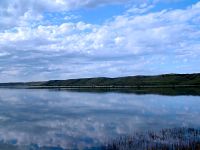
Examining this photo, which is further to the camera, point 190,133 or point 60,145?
point 190,133

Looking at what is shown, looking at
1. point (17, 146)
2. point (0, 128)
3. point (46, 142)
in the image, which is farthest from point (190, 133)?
point (0, 128)

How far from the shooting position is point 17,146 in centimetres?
2362

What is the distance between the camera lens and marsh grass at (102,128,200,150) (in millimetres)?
21016

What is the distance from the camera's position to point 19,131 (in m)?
30.4

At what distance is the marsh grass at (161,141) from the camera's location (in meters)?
21.0

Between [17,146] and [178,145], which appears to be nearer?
[178,145]

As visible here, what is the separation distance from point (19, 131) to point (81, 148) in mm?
10161

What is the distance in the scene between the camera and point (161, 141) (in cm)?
2325

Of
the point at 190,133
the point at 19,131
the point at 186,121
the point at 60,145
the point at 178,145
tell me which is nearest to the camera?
the point at 178,145

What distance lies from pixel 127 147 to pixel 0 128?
51.5ft

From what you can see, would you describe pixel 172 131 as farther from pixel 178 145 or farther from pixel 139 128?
pixel 178 145

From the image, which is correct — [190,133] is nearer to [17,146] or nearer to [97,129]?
[97,129]

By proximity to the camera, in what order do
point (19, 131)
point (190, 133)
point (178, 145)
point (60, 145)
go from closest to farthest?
point (178, 145) < point (60, 145) < point (190, 133) < point (19, 131)

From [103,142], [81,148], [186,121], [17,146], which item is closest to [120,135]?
[103,142]
